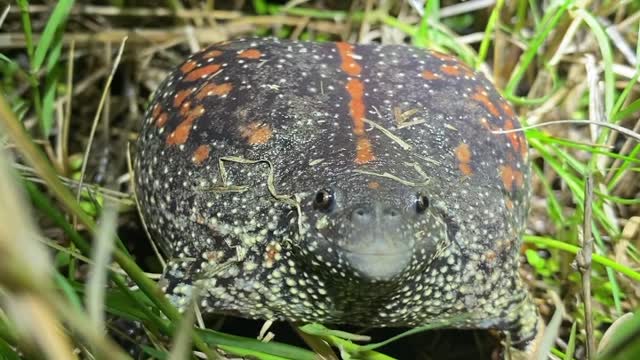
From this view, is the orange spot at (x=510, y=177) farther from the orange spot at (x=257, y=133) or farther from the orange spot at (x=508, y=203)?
the orange spot at (x=257, y=133)

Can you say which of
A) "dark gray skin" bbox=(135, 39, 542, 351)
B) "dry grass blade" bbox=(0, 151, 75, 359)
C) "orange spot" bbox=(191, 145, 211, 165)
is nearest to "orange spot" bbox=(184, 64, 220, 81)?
"dark gray skin" bbox=(135, 39, 542, 351)

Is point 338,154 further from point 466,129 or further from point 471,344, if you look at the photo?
point 471,344

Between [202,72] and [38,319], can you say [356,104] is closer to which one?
[202,72]

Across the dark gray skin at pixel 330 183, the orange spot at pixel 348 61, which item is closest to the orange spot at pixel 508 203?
the dark gray skin at pixel 330 183

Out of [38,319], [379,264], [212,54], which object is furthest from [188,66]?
[38,319]

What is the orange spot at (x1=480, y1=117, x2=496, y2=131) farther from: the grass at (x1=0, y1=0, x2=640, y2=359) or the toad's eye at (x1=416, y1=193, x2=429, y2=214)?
the toad's eye at (x1=416, y1=193, x2=429, y2=214)
